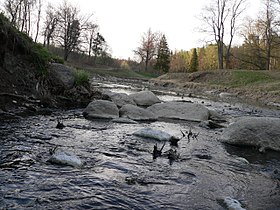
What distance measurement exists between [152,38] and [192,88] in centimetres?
4869

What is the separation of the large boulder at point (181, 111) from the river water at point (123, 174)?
11.2 feet

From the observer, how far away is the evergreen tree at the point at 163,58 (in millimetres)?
70938

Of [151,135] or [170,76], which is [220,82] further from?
[151,135]

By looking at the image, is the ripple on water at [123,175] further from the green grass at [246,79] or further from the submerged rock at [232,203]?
the green grass at [246,79]

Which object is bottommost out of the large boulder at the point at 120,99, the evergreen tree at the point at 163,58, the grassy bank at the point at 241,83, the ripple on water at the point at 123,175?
the ripple on water at the point at 123,175

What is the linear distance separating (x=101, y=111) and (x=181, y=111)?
3065 millimetres

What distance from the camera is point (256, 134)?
679 cm

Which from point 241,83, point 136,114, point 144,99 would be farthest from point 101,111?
point 241,83

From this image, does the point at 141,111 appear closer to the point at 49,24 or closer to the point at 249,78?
the point at 249,78

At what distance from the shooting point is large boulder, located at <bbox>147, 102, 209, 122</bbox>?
10386 mm

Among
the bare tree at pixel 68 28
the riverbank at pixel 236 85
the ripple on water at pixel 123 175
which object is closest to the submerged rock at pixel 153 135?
the ripple on water at pixel 123 175

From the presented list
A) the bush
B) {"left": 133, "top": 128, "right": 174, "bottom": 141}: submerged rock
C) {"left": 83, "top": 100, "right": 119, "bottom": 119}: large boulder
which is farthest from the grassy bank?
{"left": 133, "top": 128, "right": 174, "bottom": 141}: submerged rock

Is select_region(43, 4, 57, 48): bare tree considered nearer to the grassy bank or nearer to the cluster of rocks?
the grassy bank

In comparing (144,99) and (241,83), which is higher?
(241,83)
